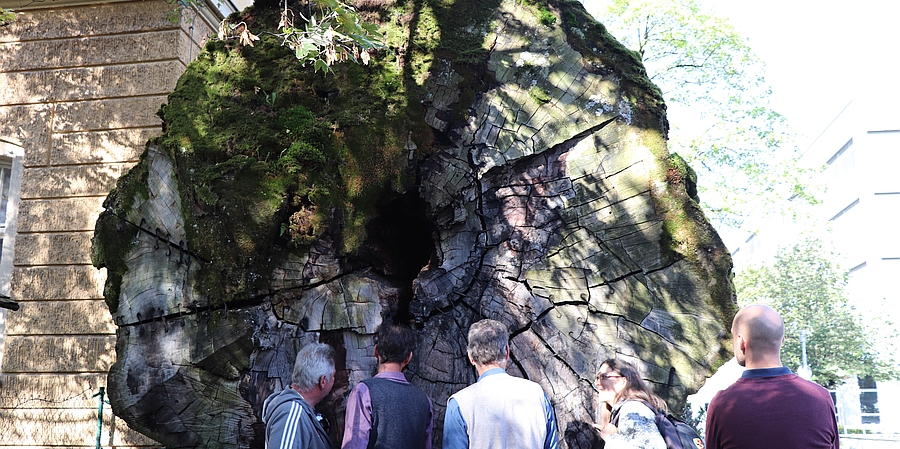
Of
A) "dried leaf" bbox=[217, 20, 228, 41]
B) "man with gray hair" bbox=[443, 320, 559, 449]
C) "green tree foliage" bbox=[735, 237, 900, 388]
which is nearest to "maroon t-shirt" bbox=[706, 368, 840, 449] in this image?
"man with gray hair" bbox=[443, 320, 559, 449]

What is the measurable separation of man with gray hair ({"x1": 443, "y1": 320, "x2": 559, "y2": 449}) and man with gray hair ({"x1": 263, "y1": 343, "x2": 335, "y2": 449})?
54 cm

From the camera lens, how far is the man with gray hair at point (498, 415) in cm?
253

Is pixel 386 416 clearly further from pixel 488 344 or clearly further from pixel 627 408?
pixel 627 408

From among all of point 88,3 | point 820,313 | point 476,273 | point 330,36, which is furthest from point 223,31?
point 820,313

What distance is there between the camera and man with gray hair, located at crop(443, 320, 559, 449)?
2529 millimetres

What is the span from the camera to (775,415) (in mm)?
2236

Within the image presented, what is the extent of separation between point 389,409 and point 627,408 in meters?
0.95

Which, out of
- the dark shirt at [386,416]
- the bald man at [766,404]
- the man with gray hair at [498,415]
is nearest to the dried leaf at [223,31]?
the dark shirt at [386,416]

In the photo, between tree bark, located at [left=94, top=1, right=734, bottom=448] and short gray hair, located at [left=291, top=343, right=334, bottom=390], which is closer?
short gray hair, located at [left=291, top=343, right=334, bottom=390]

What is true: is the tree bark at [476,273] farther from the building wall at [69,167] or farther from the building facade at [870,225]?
the building facade at [870,225]

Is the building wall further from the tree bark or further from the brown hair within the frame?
the brown hair

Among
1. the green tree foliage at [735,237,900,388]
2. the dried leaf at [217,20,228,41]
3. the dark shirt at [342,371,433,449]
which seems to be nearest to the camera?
the dark shirt at [342,371,433,449]

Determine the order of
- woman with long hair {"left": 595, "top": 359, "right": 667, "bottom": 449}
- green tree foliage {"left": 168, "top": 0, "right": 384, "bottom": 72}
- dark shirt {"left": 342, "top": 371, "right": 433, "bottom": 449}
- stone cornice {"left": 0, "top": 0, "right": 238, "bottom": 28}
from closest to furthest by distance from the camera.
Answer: woman with long hair {"left": 595, "top": 359, "right": 667, "bottom": 449} → dark shirt {"left": 342, "top": 371, "right": 433, "bottom": 449} → green tree foliage {"left": 168, "top": 0, "right": 384, "bottom": 72} → stone cornice {"left": 0, "top": 0, "right": 238, "bottom": 28}

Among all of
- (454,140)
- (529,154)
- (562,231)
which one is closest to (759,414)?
(562,231)
